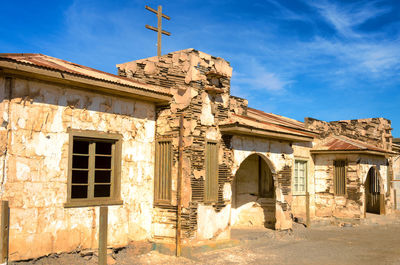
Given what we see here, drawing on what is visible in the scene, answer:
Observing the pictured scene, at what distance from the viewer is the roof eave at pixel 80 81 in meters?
6.71

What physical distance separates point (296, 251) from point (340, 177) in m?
6.80

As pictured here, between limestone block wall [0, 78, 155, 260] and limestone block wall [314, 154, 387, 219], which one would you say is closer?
limestone block wall [0, 78, 155, 260]

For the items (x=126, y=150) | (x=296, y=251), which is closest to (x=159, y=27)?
(x=126, y=150)

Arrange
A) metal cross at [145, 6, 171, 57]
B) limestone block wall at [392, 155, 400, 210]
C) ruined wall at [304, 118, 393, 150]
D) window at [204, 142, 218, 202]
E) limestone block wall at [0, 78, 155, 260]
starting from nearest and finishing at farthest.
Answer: limestone block wall at [0, 78, 155, 260] < window at [204, 142, 218, 202] < metal cross at [145, 6, 171, 57] < ruined wall at [304, 118, 393, 150] < limestone block wall at [392, 155, 400, 210]

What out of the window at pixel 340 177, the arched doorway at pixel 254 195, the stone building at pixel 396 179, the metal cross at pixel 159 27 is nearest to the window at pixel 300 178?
the window at pixel 340 177

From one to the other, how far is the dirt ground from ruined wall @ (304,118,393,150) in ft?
15.0

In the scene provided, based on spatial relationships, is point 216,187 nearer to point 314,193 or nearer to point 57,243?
point 57,243

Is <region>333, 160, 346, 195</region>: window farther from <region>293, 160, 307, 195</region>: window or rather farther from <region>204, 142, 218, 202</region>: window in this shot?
<region>204, 142, 218, 202</region>: window

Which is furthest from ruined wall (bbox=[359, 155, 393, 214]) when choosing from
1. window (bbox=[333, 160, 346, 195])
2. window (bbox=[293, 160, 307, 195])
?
window (bbox=[293, 160, 307, 195])

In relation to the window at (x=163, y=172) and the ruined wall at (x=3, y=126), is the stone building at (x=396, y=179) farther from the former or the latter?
the ruined wall at (x=3, y=126)

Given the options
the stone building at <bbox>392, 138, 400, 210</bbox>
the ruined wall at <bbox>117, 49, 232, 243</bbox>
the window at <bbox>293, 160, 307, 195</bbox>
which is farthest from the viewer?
the stone building at <bbox>392, 138, 400, 210</bbox>

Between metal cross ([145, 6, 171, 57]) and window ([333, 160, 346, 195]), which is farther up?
metal cross ([145, 6, 171, 57])

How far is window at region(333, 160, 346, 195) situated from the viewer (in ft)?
51.8

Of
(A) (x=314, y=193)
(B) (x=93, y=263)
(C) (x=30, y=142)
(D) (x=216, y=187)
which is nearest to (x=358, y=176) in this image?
(A) (x=314, y=193)
